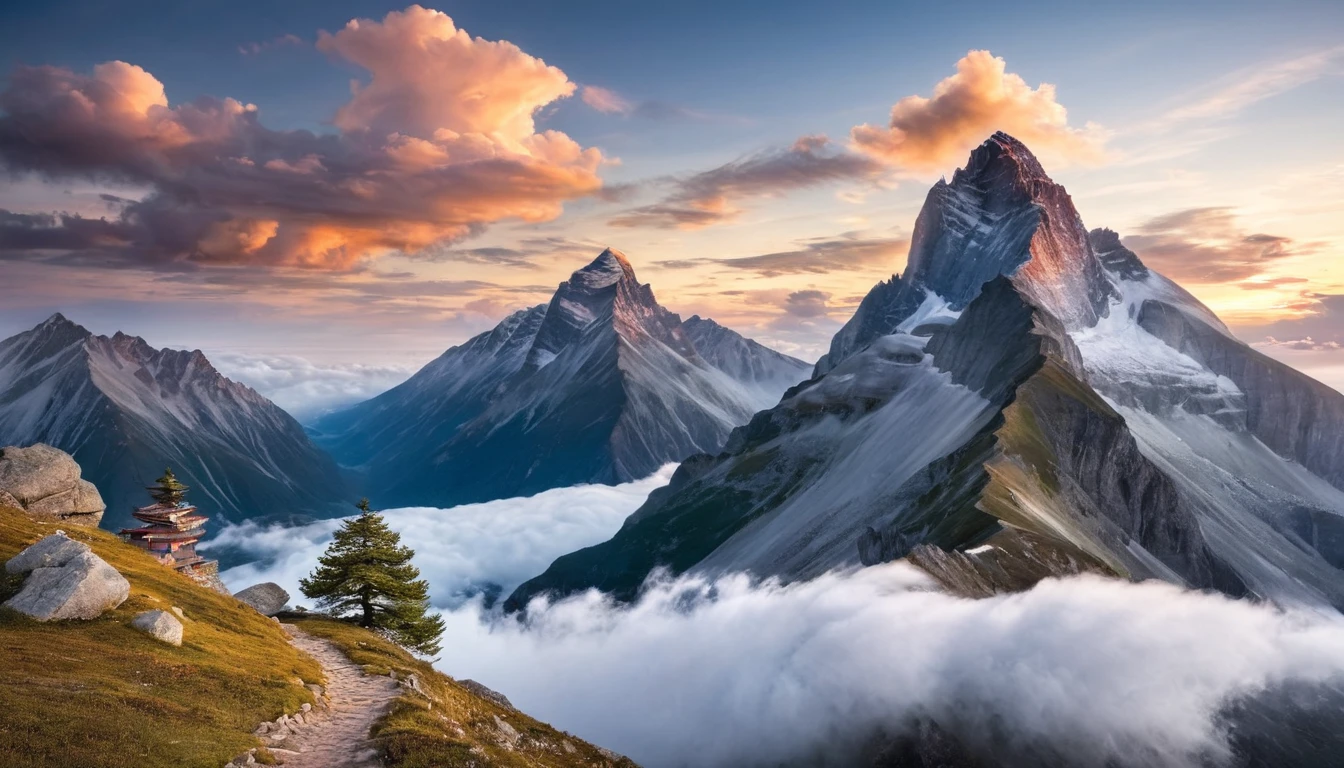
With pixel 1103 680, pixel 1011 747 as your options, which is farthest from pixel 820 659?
pixel 1103 680

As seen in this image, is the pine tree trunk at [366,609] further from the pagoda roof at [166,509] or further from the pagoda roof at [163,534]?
the pagoda roof at [163,534]

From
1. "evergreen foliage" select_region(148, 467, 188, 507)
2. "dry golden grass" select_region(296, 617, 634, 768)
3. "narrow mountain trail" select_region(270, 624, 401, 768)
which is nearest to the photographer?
"narrow mountain trail" select_region(270, 624, 401, 768)

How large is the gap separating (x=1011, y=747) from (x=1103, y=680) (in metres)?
25.9

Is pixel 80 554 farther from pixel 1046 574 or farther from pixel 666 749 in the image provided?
pixel 666 749

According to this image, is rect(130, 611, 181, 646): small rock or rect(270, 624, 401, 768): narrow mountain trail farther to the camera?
rect(130, 611, 181, 646): small rock

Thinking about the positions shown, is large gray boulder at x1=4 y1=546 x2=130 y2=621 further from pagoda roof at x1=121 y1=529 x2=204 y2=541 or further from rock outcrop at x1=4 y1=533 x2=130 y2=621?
pagoda roof at x1=121 y1=529 x2=204 y2=541

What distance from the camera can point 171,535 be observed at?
91.9 meters

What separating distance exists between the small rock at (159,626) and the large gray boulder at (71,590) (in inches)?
106

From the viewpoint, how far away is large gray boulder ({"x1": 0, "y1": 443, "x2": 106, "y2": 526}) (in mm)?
87000

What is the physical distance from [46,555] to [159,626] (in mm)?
12926

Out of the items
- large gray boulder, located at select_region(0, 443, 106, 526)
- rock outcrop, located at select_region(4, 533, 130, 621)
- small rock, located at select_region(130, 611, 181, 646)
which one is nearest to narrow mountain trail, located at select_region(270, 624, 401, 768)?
small rock, located at select_region(130, 611, 181, 646)

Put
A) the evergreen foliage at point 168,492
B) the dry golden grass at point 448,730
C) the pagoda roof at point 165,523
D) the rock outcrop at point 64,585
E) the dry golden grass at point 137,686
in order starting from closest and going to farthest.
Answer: the dry golden grass at point 137,686, the dry golden grass at point 448,730, the rock outcrop at point 64,585, the pagoda roof at point 165,523, the evergreen foliage at point 168,492

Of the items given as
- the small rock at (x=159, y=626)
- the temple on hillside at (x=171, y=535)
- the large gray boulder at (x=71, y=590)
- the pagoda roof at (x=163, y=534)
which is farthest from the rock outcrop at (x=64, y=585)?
the pagoda roof at (x=163, y=534)

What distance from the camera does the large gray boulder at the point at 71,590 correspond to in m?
53.7
